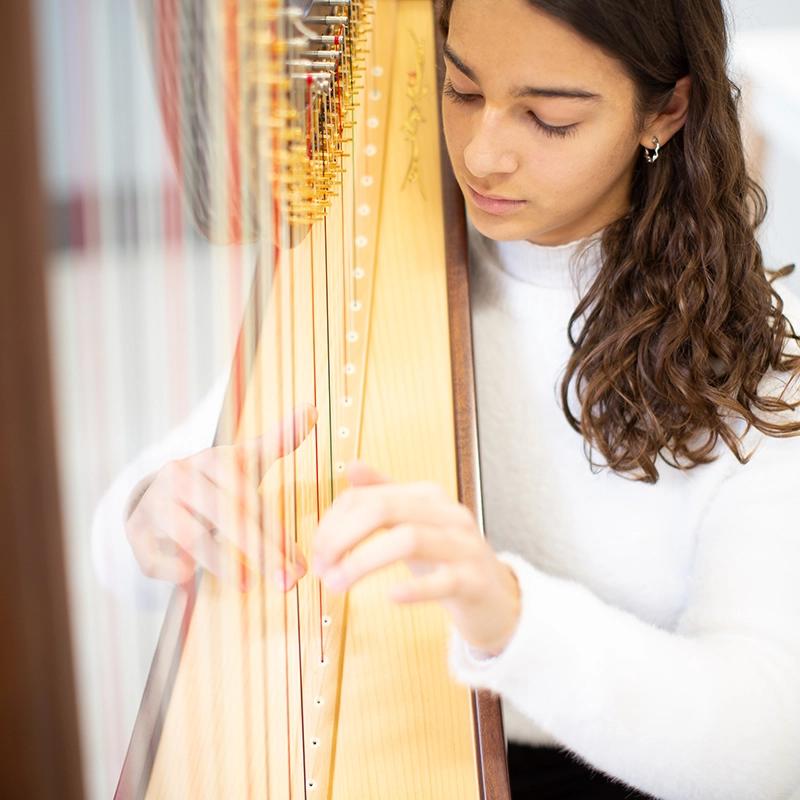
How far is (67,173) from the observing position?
25 cm

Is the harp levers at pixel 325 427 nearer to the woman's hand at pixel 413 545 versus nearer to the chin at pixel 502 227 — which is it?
the woman's hand at pixel 413 545

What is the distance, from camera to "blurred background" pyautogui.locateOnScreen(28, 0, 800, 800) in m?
0.24

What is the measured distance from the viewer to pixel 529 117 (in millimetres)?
922

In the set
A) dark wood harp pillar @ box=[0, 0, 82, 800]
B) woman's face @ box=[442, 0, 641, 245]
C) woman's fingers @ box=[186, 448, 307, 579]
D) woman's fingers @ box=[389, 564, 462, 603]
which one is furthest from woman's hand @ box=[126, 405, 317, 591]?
woman's face @ box=[442, 0, 641, 245]

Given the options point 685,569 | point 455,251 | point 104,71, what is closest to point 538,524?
point 685,569

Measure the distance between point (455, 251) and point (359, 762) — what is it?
0.72m

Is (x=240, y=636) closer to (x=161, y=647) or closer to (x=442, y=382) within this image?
(x=161, y=647)

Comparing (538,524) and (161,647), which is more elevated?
(161,647)

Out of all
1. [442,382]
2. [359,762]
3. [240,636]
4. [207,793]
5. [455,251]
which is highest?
[455,251]

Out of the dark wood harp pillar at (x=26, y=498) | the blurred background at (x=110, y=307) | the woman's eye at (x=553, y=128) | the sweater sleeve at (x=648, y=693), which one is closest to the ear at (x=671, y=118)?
the woman's eye at (x=553, y=128)

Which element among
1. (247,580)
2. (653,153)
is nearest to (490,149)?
(653,153)

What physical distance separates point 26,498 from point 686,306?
0.93 metres

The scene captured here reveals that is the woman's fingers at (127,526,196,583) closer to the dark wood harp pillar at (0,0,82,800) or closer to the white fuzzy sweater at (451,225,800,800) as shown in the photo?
the white fuzzy sweater at (451,225,800,800)

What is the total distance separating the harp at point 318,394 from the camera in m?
0.50
